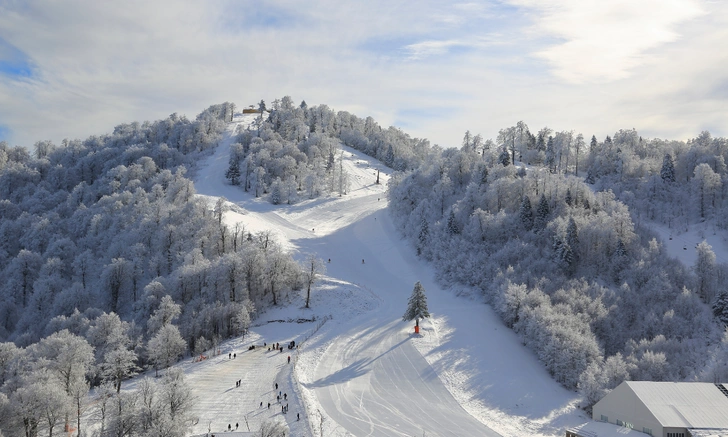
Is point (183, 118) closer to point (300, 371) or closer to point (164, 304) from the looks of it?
point (164, 304)

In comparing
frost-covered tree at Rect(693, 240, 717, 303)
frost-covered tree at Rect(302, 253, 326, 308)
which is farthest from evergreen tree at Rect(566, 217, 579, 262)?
frost-covered tree at Rect(302, 253, 326, 308)

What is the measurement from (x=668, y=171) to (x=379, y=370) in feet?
238

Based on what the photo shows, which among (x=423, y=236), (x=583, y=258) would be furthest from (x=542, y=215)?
(x=423, y=236)

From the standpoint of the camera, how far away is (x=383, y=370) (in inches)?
1812

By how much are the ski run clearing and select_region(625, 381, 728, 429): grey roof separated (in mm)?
8199

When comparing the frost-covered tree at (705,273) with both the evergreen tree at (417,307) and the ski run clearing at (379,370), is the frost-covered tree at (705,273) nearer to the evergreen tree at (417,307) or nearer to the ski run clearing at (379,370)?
the ski run clearing at (379,370)

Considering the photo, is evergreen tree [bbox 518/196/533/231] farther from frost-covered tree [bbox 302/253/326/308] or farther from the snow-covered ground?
frost-covered tree [bbox 302/253/326/308]

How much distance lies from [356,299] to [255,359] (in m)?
19.1

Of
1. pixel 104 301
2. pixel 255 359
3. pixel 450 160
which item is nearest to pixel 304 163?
pixel 450 160

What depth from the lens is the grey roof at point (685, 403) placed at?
32.2 metres

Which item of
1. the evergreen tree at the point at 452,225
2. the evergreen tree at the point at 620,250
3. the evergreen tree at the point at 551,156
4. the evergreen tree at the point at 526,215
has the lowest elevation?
the evergreen tree at the point at 620,250

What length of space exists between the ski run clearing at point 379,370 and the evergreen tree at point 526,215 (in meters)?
15.1

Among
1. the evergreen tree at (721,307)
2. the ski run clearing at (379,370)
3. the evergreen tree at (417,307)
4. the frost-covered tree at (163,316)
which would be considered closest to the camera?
the ski run clearing at (379,370)

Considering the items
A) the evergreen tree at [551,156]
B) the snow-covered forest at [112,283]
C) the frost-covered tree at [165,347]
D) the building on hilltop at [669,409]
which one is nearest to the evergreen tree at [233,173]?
the snow-covered forest at [112,283]
